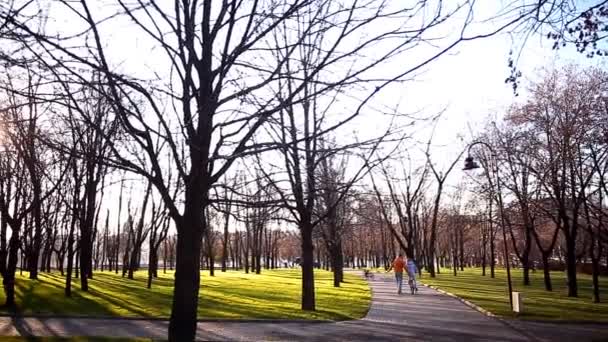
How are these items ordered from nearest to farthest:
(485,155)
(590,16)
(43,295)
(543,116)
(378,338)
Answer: (590,16) → (378,338) → (43,295) → (543,116) → (485,155)

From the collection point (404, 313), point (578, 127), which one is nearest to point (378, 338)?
point (404, 313)

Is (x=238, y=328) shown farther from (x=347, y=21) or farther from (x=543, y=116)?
(x=543, y=116)

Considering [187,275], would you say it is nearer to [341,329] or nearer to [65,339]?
[65,339]

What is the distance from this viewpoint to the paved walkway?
12.3 meters

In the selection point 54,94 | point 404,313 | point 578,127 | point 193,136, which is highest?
point 578,127

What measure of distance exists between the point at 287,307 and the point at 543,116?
14.9 m

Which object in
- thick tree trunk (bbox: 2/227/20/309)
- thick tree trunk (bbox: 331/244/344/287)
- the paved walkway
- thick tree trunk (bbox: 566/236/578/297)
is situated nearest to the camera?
the paved walkway

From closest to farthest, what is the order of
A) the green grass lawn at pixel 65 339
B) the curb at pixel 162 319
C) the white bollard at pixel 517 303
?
the green grass lawn at pixel 65 339
the curb at pixel 162 319
the white bollard at pixel 517 303

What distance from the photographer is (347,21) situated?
247 inches

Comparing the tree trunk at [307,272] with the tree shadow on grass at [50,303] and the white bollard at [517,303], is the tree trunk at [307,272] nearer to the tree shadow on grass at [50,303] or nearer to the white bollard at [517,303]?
the tree shadow on grass at [50,303]

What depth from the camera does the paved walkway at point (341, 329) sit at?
40.3ft

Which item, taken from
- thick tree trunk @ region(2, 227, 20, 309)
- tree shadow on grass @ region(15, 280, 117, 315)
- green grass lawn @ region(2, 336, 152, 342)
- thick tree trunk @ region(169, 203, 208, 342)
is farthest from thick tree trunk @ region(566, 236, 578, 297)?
thick tree trunk @ region(169, 203, 208, 342)

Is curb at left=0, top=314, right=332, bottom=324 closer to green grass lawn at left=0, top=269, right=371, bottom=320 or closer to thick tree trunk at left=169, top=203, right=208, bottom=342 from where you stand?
green grass lawn at left=0, top=269, right=371, bottom=320

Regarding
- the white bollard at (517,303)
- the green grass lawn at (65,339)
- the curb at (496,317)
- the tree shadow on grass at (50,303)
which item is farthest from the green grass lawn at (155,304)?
the white bollard at (517,303)
